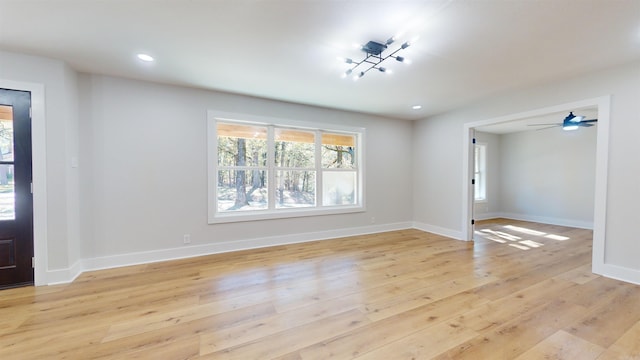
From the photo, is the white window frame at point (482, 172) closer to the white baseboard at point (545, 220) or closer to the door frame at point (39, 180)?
the white baseboard at point (545, 220)

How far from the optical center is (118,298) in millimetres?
2473

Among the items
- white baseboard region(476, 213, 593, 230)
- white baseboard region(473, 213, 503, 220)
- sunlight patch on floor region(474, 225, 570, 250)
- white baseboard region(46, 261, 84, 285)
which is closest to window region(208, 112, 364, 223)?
white baseboard region(46, 261, 84, 285)

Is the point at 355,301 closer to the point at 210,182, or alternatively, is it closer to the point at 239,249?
the point at 239,249

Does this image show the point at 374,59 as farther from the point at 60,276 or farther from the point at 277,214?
the point at 60,276

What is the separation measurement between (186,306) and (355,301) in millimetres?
1566

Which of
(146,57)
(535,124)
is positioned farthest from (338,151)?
(535,124)

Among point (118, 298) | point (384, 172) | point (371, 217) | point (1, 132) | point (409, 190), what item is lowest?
point (118, 298)

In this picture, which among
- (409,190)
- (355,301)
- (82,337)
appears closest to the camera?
(82,337)

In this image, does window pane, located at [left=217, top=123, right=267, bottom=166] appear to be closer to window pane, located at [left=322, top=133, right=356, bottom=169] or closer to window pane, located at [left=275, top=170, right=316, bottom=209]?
window pane, located at [left=275, top=170, right=316, bottom=209]

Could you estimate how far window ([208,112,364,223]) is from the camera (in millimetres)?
4039

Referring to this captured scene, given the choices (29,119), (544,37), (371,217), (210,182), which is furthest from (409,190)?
(29,119)

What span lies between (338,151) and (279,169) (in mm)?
1321

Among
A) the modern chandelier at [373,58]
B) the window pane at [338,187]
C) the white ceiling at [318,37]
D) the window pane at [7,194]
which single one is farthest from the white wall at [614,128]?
the window pane at [7,194]

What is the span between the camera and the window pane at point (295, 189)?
4.51 m
